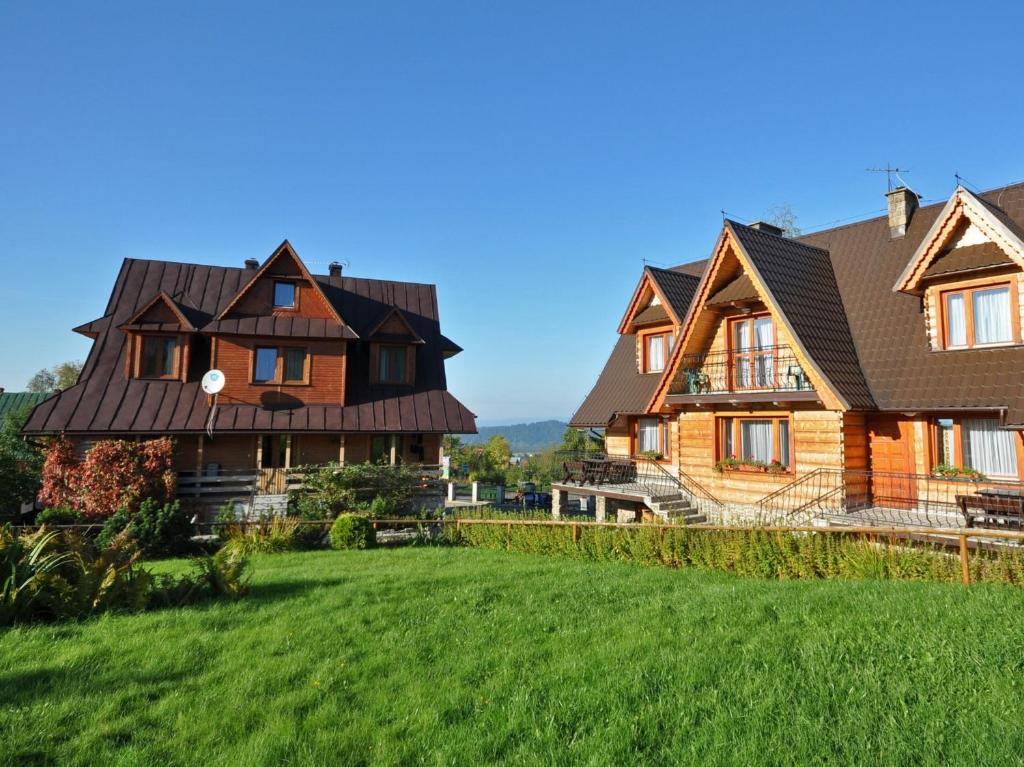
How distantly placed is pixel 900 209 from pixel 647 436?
408 inches

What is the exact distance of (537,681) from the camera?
5223 mm

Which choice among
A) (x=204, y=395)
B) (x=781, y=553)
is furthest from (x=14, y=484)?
(x=781, y=553)

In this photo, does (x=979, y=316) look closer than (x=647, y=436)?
Yes

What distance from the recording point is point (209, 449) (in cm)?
2088

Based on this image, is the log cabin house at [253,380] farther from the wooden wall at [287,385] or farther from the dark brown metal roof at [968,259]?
the dark brown metal roof at [968,259]

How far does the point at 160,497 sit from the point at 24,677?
14.4 meters

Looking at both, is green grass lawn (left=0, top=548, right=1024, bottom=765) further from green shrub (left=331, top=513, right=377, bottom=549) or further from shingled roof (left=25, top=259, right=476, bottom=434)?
shingled roof (left=25, top=259, right=476, bottom=434)

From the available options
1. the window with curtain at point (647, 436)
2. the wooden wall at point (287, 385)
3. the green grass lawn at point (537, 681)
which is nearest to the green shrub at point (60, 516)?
the wooden wall at point (287, 385)

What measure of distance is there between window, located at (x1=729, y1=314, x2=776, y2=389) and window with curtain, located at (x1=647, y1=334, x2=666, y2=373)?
3.67 m

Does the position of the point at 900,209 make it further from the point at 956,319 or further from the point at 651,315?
the point at 651,315

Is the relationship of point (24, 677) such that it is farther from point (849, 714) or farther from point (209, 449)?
point (209, 449)

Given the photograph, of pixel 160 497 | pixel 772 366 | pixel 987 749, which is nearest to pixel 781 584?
pixel 987 749

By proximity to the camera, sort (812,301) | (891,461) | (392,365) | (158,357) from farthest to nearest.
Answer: (392,365) < (158,357) < (812,301) < (891,461)

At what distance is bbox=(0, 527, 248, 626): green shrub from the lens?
7.20 m
